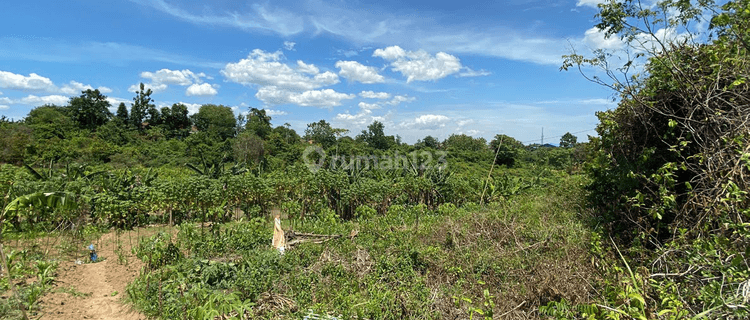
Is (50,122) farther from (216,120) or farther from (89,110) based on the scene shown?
(216,120)

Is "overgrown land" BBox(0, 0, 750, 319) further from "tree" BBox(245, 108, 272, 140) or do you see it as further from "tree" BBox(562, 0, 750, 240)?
"tree" BBox(245, 108, 272, 140)

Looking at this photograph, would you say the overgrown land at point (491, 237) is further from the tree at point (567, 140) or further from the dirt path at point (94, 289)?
the tree at point (567, 140)

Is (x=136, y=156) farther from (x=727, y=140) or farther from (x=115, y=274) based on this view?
(x=727, y=140)

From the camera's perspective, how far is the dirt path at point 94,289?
3.78m

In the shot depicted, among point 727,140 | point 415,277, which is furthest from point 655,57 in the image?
point 415,277

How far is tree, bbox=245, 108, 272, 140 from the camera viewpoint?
3431cm

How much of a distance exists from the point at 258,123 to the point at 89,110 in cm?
1291

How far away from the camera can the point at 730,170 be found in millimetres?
3312

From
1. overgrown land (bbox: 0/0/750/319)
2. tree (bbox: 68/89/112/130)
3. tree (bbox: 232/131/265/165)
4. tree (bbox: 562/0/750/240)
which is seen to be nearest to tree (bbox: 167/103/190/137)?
tree (bbox: 68/89/112/130)

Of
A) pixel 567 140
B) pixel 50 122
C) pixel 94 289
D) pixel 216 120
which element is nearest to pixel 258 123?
pixel 216 120

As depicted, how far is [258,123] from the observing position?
120 feet

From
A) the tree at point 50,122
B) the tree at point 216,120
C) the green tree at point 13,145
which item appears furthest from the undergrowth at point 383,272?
the tree at point 216,120

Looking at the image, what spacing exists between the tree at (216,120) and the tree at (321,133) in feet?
28.3

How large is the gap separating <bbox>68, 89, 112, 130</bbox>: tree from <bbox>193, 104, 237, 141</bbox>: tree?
8.07 m
